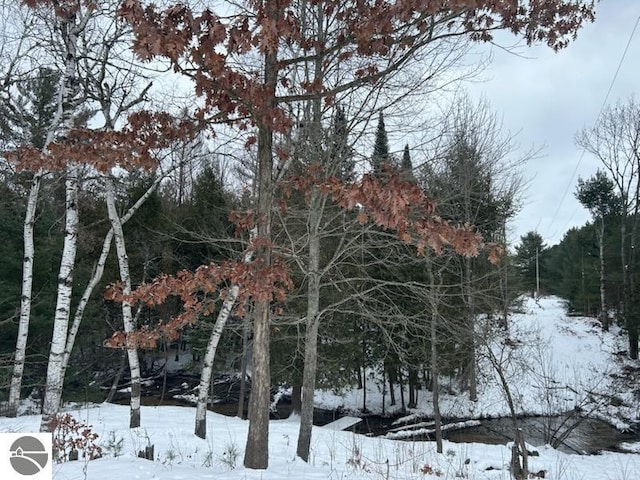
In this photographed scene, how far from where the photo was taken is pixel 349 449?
824 cm

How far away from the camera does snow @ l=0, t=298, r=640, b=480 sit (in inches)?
178

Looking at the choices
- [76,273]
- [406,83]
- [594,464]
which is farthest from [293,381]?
[406,83]

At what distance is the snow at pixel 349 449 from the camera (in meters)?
4.52

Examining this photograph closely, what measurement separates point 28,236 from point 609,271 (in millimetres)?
26326

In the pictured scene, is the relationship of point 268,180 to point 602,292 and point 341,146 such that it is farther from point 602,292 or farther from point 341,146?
point 602,292

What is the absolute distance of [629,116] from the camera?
21.3 metres

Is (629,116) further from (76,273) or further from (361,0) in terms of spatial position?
(76,273)

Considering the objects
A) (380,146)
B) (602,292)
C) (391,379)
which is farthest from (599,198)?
(380,146)

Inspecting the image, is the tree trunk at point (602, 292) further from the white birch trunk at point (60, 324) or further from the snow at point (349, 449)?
the white birch trunk at point (60, 324)

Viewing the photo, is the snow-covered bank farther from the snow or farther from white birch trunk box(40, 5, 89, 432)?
white birch trunk box(40, 5, 89, 432)

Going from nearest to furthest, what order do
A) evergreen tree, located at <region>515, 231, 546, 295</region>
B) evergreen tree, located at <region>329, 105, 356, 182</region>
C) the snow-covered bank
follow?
the snow-covered bank
evergreen tree, located at <region>329, 105, 356, 182</region>
evergreen tree, located at <region>515, 231, 546, 295</region>

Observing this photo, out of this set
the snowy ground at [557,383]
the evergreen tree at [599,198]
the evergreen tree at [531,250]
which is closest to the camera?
the snowy ground at [557,383]

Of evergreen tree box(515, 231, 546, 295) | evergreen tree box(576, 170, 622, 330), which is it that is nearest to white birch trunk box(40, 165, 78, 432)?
evergreen tree box(576, 170, 622, 330)

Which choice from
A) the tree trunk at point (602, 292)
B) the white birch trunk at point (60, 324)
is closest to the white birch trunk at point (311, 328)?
the white birch trunk at point (60, 324)
